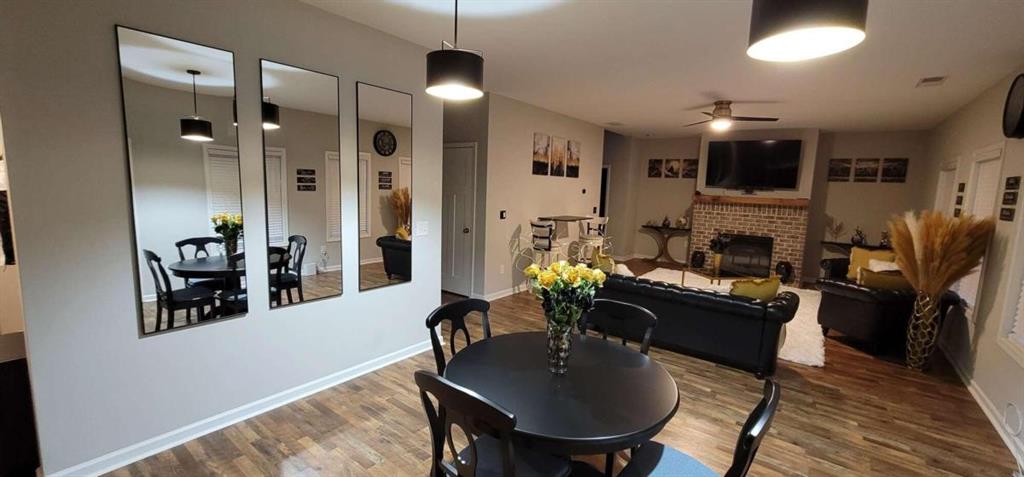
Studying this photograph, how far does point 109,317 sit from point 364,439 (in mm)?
1442

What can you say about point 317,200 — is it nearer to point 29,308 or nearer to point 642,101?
point 29,308

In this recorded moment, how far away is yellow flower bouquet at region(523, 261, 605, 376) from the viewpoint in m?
1.70

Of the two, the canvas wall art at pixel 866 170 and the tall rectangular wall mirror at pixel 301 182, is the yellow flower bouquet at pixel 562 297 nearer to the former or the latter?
the tall rectangular wall mirror at pixel 301 182

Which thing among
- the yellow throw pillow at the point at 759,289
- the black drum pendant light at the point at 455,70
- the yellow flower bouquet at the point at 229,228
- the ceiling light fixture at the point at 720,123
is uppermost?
the ceiling light fixture at the point at 720,123

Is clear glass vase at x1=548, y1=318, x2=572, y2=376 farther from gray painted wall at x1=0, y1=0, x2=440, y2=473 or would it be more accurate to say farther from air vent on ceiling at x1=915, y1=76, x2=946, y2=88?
air vent on ceiling at x1=915, y1=76, x2=946, y2=88

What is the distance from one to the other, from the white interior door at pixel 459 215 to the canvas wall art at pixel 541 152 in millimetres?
1093

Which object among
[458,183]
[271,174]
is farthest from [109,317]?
[458,183]

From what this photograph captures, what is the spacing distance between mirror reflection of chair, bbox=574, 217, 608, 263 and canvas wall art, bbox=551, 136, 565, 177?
96 centimetres

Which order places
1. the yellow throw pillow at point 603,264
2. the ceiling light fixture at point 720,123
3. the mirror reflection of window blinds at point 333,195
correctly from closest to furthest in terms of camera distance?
the mirror reflection of window blinds at point 333,195
the yellow throw pillow at point 603,264
the ceiling light fixture at point 720,123

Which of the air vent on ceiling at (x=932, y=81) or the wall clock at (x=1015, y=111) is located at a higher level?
the air vent on ceiling at (x=932, y=81)

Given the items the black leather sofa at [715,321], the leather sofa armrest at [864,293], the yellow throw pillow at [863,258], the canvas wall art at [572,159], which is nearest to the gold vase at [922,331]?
the leather sofa armrest at [864,293]

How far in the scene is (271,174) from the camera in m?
2.61

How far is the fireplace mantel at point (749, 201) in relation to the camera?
688 cm

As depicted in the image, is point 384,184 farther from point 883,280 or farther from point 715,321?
point 883,280
